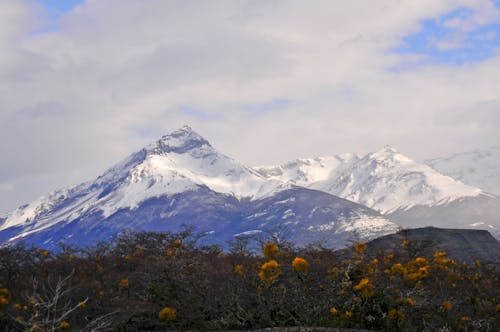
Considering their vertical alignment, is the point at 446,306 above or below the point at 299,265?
below

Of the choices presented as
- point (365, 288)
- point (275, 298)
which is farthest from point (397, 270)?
point (275, 298)

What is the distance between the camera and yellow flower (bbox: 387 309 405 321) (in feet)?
65.8

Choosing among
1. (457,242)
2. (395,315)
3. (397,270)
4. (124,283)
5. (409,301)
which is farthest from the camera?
(457,242)

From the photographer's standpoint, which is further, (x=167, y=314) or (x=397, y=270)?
(x=397, y=270)

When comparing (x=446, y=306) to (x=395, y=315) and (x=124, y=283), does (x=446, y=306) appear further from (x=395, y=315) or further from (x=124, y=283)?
(x=124, y=283)

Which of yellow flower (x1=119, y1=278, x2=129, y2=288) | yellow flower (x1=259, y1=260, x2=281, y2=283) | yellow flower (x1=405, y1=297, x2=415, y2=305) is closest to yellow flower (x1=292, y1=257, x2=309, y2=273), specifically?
yellow flower (x1=259, y1=260, x2=281, y2=283)

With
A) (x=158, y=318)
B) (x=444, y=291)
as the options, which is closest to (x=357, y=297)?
(x=444, y=291)

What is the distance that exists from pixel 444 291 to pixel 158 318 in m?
10.1

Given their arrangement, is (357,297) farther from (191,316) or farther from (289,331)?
(191,316)

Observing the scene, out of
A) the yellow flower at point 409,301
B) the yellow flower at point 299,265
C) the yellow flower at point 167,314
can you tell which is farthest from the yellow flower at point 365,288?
the yellow flower at point 167,314

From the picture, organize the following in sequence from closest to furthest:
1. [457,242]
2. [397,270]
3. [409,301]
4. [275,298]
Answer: [409,301], [275,298], [397,270], [457,242]

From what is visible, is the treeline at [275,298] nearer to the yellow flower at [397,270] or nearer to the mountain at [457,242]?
the yellow flower at [397,270]

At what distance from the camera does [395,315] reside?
20.1 m

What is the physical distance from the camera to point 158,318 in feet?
70.7
